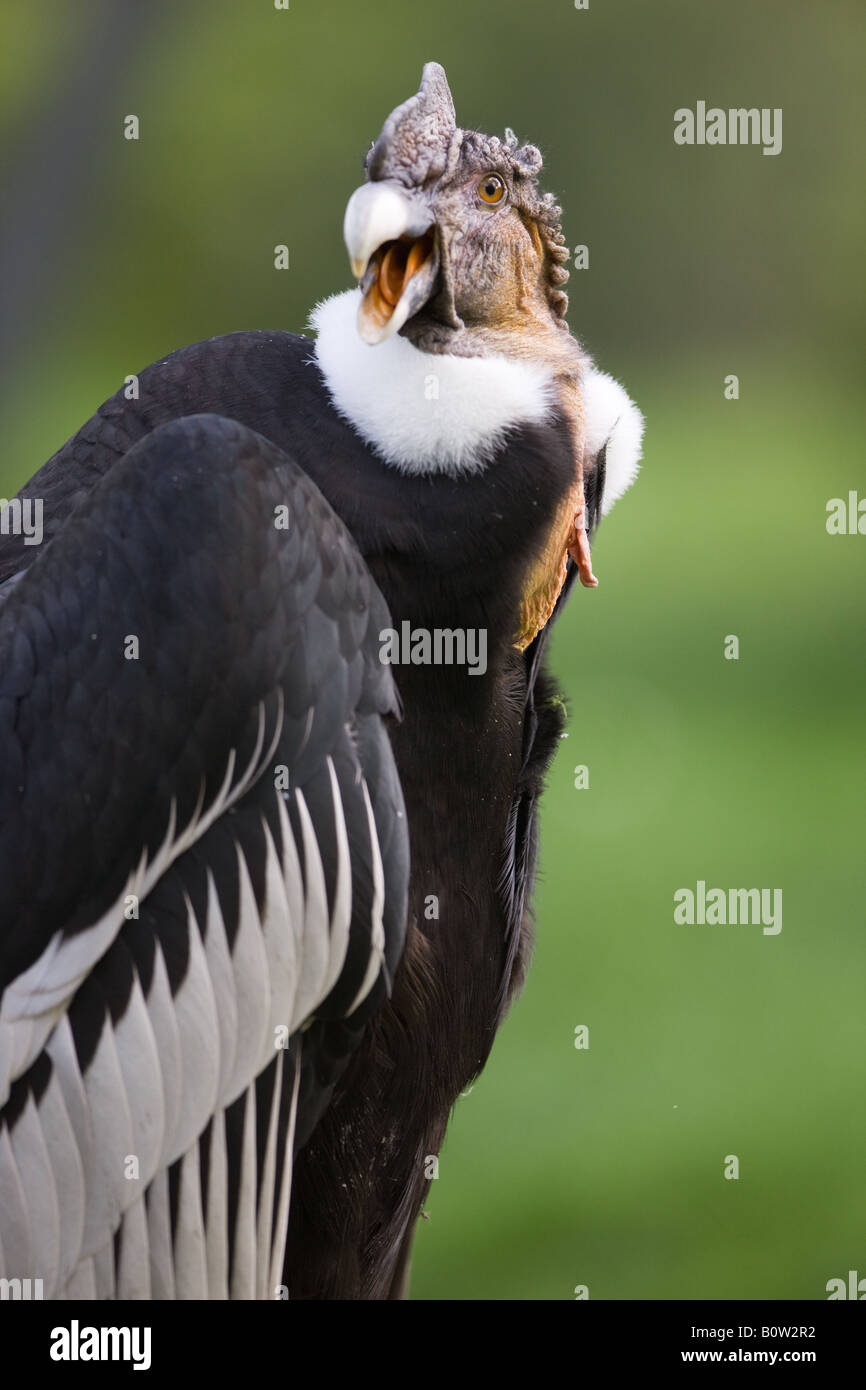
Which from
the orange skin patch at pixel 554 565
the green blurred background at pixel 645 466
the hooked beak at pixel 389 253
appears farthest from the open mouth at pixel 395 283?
the green blurred background at pixel 645 466

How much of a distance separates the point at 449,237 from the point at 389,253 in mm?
98

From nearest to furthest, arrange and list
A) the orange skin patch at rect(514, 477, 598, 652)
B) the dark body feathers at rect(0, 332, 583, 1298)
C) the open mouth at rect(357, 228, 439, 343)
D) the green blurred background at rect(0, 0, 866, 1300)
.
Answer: the dark body feathers at rect(0, 332, 583, 1298)
the open mouth at rect(357, 228, 439, 343)
the orange skin patch at rect(514, 477, 598, 652)
the green blurred background at rect(0, 0, 866, 1300)

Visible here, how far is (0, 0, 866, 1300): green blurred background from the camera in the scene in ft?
18.6

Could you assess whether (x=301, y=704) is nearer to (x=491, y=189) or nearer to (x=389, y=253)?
(x=389, y=253)

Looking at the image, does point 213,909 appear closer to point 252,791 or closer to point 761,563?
point 252,791

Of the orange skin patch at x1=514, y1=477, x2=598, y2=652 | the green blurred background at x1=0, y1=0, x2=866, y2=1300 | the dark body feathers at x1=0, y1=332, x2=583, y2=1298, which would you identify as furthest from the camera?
the green blurred background at x1=0, y1=0, x2=866, y2=1300

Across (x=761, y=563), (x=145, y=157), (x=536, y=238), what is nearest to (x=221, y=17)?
(x=145, y=157)

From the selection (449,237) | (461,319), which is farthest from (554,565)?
(449,237)

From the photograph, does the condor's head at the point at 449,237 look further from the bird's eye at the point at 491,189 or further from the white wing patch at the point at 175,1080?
the white wing patch at the point at 175,1080

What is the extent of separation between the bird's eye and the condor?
0.01 meters

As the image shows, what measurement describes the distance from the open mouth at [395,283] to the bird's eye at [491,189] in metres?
0.17

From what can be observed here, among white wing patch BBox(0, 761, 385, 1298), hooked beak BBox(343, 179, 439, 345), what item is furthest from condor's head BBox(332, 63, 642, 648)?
white wing patch BBox(0, 761, 385, 1298)

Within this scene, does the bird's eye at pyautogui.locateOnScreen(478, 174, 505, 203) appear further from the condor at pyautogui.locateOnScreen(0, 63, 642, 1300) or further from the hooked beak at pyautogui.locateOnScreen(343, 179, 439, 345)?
the hooked beak at pyautogui.locateOnScreen(343, 179, 439, 345)

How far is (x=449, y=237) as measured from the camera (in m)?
2.60
